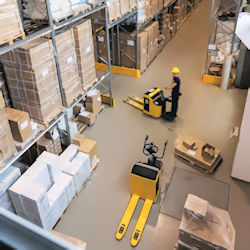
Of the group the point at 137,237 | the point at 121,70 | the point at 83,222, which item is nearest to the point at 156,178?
the point at 137,237

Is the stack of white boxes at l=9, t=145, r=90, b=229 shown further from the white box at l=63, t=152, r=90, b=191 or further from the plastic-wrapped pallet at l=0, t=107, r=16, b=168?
the plastic-wrapped pallet at l=0, t=107, r=16, b=168

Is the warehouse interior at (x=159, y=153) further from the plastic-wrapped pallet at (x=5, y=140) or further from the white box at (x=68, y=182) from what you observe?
the plastic-wrapped pallet at (x=5, y=140)

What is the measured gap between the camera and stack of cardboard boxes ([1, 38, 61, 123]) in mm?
4652

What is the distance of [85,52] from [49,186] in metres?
2.99

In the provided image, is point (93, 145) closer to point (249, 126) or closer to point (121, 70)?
point (249, 126)

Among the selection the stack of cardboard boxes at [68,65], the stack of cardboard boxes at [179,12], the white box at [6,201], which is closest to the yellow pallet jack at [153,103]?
the stack of cardboard boxes at [68,65]

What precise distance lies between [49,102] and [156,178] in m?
2.45

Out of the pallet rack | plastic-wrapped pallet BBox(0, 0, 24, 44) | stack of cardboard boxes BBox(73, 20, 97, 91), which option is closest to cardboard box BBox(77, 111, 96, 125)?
stack of cardboard boxes BBox(73, 20, 97, 91)

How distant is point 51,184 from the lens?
5098 millimetres

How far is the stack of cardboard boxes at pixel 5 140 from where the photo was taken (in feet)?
14.1

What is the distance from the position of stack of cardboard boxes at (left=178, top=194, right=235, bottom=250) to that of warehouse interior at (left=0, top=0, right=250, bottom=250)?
0.02m

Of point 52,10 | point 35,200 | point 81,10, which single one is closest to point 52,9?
point 52,10

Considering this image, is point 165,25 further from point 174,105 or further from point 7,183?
point 7,183

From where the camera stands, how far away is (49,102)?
531 centimetres
